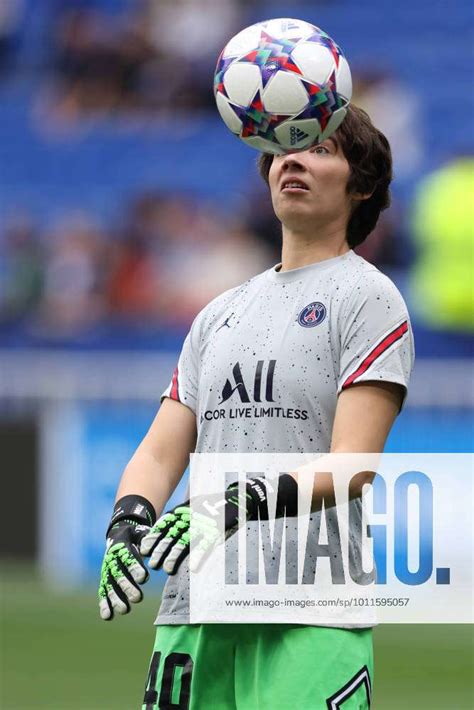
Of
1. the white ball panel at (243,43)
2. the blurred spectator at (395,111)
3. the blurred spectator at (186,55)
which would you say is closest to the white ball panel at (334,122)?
the white ball panel at (243,43)

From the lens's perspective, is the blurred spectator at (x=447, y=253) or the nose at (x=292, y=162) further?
the blurred spectator at (x=447, y=253)

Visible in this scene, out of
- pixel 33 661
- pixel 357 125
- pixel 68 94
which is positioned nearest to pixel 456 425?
pixel 33 661

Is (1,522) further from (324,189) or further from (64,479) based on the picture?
(324,189)

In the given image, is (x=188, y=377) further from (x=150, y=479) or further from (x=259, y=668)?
(x=259, y=668)

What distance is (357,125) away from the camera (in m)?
3.86

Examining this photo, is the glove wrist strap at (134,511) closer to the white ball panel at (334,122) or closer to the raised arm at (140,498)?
the raised arm at (140,498)

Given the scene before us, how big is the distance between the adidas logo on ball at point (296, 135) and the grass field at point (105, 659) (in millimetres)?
4566

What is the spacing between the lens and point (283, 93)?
3939 millimetres

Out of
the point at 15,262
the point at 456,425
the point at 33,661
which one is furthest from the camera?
the point at 15,262

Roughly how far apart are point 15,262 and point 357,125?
Result: 13.5 meters

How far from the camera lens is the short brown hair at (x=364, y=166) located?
3836 millimetres

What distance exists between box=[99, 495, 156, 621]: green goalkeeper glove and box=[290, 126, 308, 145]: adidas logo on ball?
1020 mm

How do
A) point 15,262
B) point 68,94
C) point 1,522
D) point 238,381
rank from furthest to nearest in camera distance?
1. point 68,94
2. point 15,262
3. point 1,522
4. point 238,381

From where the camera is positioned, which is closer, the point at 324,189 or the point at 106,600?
the point at 106,600
